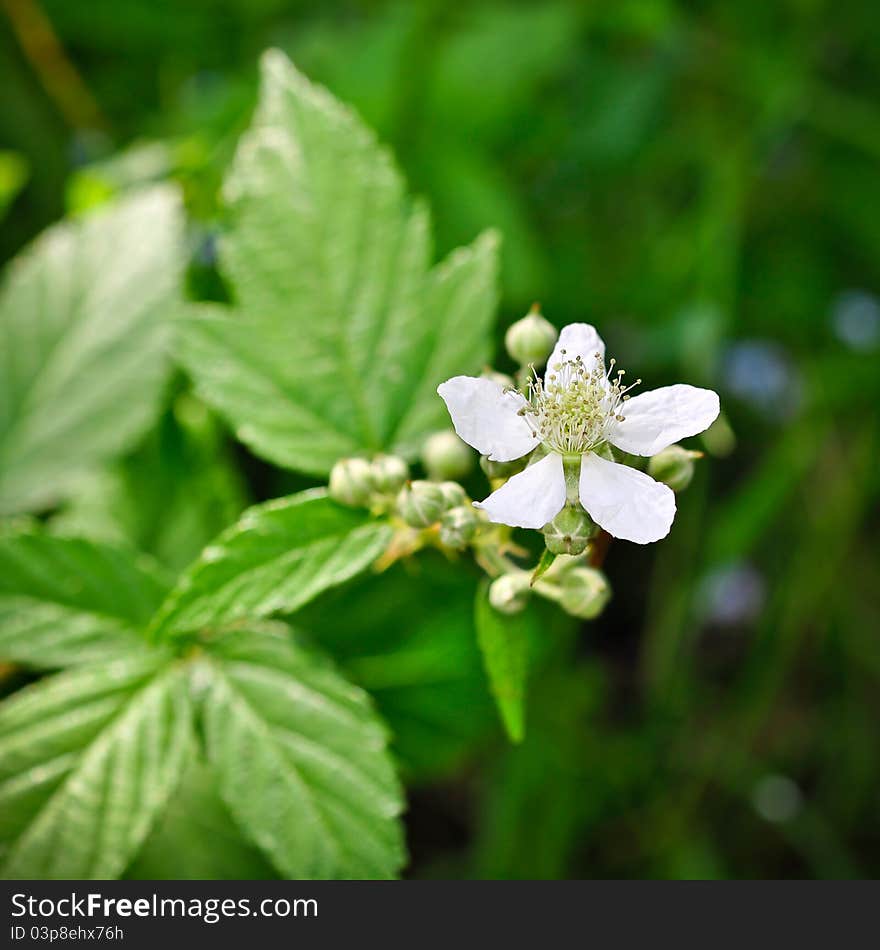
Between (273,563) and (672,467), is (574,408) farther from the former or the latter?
(273,563)

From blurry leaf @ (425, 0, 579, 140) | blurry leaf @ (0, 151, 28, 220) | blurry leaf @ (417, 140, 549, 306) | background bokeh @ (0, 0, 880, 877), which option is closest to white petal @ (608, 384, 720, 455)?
background bokeh @ (0, 0, 880, 877)

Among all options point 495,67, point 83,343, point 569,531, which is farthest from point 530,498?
point 495,67

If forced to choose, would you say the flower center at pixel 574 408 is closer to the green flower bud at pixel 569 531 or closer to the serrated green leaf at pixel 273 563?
the green flower bud at pixel 569 531

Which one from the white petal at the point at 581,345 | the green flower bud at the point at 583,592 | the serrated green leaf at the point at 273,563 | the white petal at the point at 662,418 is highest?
the white petal at the point at 581,345

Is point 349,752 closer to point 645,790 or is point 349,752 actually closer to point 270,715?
point 270,715

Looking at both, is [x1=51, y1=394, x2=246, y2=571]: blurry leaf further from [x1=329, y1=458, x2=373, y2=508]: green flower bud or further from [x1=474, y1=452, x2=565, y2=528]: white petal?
[x1=474, y1=452, x2=565, y2=528]: white petal

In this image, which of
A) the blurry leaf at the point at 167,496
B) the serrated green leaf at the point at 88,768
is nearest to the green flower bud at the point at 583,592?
the serrated green leaf at the point at 88,768
